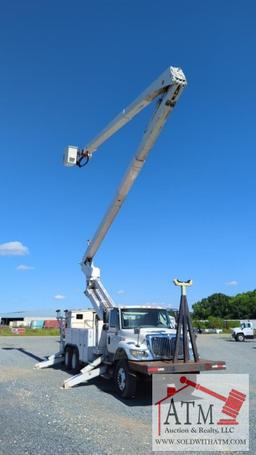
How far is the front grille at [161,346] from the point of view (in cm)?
1154

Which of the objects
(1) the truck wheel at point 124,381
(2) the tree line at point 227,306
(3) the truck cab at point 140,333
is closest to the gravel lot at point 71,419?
(1) the truck wheel at point 124,381

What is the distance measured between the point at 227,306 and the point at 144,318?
13245 centimetres

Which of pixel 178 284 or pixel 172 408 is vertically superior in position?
pixel 178 284

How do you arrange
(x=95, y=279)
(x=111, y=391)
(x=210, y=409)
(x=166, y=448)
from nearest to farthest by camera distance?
(x=166, y=448) < (x=210, y=409) < (x=111, y=391) < (x=95, y=279)

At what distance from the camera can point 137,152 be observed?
14.4m

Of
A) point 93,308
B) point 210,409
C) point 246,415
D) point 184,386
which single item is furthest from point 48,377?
point 246,415

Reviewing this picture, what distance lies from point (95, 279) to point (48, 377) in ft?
13.1

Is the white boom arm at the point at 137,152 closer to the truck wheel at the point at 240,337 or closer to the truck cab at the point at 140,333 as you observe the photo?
the truck cab at the point at 140,333

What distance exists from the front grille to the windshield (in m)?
1.47

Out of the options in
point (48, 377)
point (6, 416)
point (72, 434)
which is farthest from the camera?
point (48, 377)

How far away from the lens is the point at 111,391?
40.9ft

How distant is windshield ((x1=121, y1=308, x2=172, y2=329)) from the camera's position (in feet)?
43.3

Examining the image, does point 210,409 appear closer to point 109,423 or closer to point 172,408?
point 172,408

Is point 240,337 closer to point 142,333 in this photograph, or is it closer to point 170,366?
point 142,333
